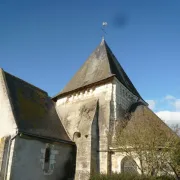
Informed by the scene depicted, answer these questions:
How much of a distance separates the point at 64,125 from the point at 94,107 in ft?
9.00

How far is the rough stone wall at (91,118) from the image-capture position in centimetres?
1222

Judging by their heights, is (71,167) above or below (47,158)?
below

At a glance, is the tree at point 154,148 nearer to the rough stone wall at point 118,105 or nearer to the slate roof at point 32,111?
the rough stone wall at point 118,105

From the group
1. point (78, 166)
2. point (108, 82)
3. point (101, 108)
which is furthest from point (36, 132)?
point (108, 82)

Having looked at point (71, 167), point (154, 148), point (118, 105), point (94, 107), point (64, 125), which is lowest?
point (71, 167)

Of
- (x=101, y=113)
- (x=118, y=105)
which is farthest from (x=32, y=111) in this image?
(x=118, y=105)

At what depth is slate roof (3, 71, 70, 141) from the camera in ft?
38.4

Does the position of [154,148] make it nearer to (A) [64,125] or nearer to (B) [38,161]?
(B) [38,161]

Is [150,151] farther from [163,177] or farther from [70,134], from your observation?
[70,134]

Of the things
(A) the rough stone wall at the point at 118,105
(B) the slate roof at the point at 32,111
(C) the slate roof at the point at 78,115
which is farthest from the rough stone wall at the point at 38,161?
(A) the rough stone wall at the point at 118,105

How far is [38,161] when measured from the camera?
11.3 metres

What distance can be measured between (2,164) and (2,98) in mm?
4075

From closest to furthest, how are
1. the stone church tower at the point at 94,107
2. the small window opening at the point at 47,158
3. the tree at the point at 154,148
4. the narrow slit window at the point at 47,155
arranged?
1. the tree at the point at 154,148
2. the small window opening at the point at 47,158
3. the narrow slit window at the point at 47,155
4. the stone church tower at the point at 94,107

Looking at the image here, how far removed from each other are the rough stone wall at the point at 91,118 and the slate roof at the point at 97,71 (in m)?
0.71
